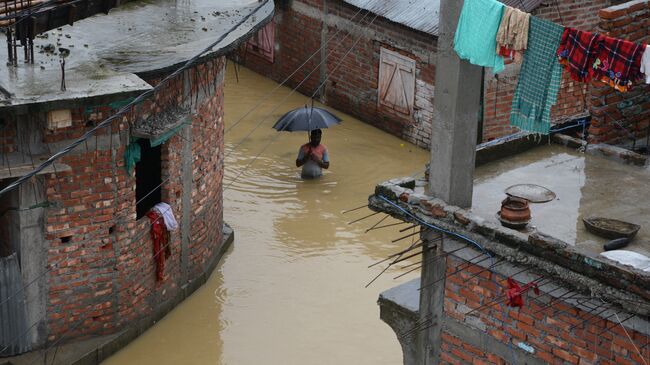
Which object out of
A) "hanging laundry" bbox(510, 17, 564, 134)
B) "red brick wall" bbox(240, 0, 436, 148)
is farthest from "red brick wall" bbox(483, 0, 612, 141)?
"hanging laundry" bbox(510, 17, 564, 134)

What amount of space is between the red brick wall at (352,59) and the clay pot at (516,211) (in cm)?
1038

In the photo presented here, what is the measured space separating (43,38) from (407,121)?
8107 mm

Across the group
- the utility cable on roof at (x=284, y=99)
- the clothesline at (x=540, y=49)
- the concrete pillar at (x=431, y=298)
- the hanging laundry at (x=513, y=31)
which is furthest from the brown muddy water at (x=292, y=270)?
the hanging laundry at (x=513, y=31)

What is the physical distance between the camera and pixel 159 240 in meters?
14.5

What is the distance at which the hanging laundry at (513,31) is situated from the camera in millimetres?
9484

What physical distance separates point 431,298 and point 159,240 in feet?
15.8

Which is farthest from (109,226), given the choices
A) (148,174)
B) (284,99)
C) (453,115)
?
(284,99)

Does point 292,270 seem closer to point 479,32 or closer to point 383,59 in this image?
point 383,59

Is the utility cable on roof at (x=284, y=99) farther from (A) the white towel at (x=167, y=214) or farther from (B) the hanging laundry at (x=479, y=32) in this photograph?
(B) the hanging laundry at (x=479, y=32)

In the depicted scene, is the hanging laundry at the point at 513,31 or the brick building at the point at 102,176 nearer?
the hanging laundry at the point at 513,31

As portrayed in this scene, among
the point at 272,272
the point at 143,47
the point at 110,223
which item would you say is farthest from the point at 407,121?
the point at 110,223

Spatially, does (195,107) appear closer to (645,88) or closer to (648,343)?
(645,88)

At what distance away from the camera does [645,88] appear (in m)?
11.8

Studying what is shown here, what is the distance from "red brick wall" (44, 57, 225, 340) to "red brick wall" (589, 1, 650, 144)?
5117 mm
